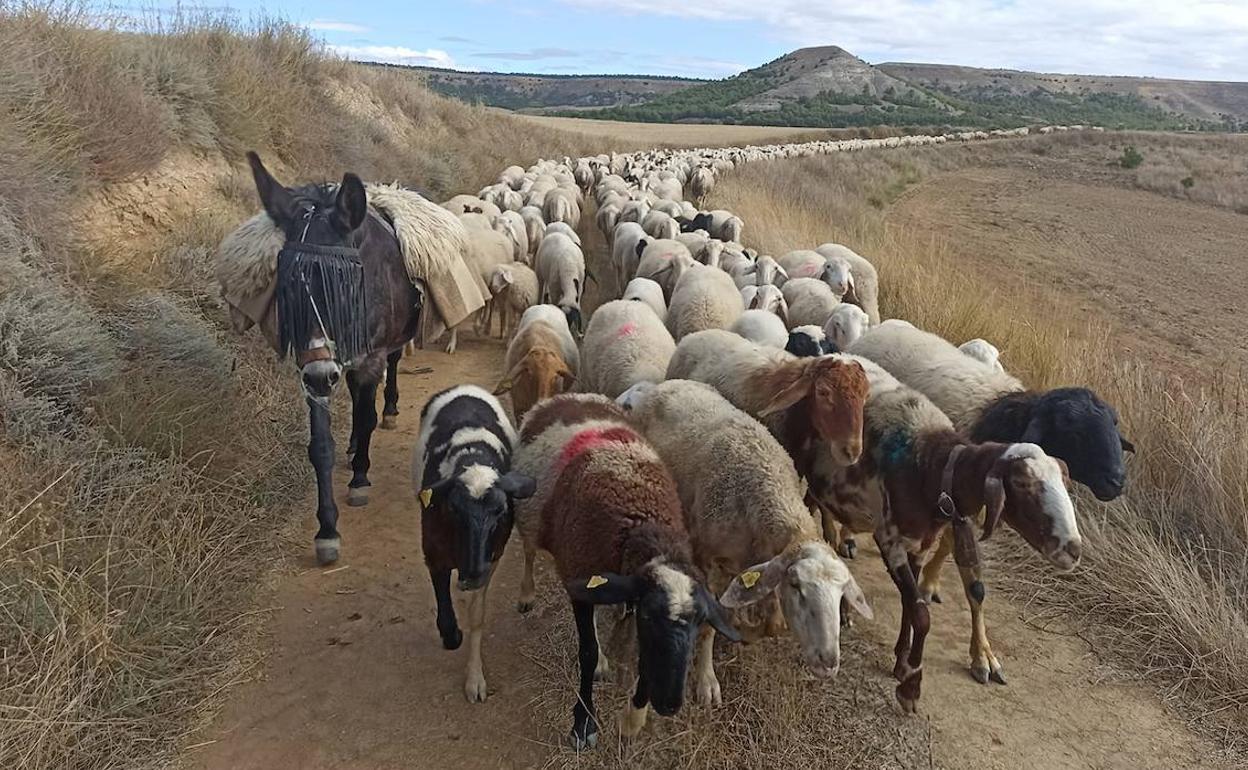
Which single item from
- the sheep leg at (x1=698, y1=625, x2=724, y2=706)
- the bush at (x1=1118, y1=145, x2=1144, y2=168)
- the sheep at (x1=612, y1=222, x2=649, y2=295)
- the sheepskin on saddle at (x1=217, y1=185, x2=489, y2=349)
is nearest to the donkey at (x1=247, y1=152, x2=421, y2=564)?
the sheepskin on saddle at (x1=217, y1=185, x2=489, y2=349)

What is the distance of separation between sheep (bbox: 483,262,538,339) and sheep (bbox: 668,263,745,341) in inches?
95.3

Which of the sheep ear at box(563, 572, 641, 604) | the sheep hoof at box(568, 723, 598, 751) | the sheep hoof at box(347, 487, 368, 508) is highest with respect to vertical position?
the sheep ear at box(563, 572, 641, 604)

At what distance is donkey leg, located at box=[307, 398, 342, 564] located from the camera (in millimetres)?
5020

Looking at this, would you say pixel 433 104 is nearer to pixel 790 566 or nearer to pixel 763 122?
pixel 790 566

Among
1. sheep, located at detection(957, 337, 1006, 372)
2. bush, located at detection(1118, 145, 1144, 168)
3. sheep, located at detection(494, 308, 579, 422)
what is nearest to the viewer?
sheep, located at detection(494, 308, 579, 422)

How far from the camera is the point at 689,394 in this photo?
5062 mm

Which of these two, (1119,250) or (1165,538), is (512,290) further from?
(1119,250)

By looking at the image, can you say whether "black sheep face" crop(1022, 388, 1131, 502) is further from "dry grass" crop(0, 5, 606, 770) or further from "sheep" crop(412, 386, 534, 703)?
"dry grass" crop(0, 5, 606, 770)

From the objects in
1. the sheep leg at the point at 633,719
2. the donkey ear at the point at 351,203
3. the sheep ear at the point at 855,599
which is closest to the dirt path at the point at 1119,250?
the sheep ear at the point at 855,599

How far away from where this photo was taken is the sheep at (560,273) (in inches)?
401

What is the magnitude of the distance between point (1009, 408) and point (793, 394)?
1.51 meters

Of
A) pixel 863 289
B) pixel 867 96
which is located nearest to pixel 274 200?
pixel 863 289

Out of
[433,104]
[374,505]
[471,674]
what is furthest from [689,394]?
[433,104]

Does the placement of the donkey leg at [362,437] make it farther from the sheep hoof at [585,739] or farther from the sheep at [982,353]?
the sheep at [982,353]
